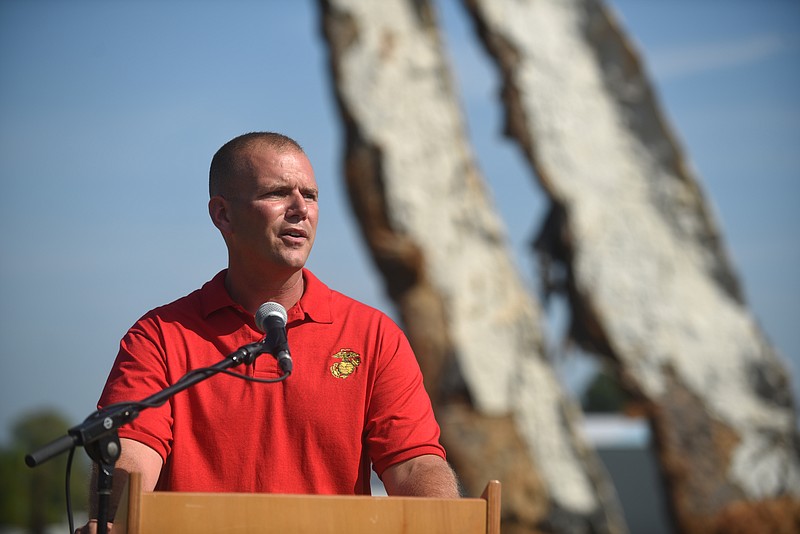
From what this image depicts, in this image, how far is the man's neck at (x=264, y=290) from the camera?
8.58 feet

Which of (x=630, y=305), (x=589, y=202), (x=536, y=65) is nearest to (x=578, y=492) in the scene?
(x=630, y=305)

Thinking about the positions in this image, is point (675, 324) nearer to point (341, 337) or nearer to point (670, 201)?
point (670, 201)

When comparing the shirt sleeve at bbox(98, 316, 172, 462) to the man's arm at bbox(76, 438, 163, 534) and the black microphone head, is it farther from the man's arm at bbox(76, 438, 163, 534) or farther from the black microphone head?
the black microphone head

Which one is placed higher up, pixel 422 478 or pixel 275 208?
pixel 275 208

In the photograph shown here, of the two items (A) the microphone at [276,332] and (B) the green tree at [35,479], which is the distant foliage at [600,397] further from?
(A) the microphone at [276,332]

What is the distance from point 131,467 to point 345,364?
21.2 inches

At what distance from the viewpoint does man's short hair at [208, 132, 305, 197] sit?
2.60 m

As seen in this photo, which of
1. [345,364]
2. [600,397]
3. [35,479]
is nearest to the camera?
[345,364]

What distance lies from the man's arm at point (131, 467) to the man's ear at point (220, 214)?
0.58 metres

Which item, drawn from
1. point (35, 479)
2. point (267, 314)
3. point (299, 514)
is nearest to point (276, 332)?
point (267, 314)

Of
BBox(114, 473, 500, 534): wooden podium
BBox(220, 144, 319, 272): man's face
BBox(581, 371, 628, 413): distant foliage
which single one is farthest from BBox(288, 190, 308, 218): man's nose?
BBox(581, 371, 628, 413): distant foliage

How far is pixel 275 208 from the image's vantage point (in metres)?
2.53

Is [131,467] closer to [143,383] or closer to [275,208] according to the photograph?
[143,383]

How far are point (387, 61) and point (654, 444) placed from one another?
2485 mm
